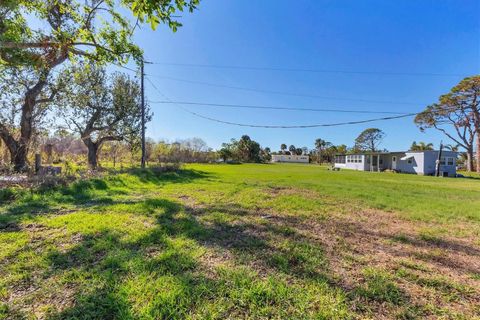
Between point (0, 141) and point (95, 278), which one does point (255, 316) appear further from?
point (0, 141)

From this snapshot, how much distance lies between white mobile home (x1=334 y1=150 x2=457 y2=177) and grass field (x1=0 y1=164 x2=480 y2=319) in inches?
979

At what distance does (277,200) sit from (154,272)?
4713 mm

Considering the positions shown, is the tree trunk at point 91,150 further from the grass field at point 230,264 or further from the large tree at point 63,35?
the grass field at point 230,264

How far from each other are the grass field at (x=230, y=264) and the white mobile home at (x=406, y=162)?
2488 cm

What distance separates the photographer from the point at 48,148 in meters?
14.0

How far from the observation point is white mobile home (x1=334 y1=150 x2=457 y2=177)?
23922mm

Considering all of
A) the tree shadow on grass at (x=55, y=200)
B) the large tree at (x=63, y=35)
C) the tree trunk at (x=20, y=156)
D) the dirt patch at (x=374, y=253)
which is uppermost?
the large tree at (x=63, y=35)

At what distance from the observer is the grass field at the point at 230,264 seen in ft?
6.10

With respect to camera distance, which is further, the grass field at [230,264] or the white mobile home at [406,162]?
the white mobile home at [406,162]

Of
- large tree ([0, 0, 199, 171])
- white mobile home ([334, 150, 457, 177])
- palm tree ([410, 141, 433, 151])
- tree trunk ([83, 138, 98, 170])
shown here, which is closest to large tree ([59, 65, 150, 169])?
tree trunk ([83, 138, 98, 170])

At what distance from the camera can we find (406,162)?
26.5m

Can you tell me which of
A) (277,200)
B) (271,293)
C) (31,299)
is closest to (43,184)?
(31,299)

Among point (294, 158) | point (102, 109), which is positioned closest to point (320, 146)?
point (294, 158)

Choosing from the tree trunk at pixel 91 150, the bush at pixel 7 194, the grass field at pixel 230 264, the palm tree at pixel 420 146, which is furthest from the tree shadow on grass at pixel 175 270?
the palm tree at pixel 420 146
